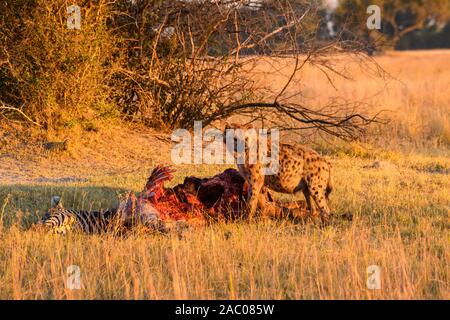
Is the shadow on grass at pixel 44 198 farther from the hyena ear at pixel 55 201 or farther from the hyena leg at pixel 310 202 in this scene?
the hyena leg at pixel 310 202

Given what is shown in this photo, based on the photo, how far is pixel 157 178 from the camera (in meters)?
6.79

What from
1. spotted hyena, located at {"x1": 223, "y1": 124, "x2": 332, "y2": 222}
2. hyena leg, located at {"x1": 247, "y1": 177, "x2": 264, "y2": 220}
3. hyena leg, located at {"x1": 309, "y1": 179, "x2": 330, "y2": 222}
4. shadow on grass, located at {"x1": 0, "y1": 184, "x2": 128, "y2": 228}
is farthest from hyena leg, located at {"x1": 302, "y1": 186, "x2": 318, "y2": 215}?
shadow on grass, located at {"x1": 0, "y1": 184, "x2": 128, "y2": 228}

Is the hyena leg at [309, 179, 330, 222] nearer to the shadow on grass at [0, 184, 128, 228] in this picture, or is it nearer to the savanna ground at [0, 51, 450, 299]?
the savanna ground at [0, 51, 450, 299]

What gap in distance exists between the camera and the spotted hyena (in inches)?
260

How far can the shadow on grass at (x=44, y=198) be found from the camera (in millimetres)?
6986

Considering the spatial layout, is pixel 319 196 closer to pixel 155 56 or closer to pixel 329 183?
pixel 329 183

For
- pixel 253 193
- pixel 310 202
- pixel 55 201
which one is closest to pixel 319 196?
pixel 310 202

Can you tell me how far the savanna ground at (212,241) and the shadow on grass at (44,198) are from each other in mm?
18

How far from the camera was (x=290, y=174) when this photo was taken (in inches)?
264

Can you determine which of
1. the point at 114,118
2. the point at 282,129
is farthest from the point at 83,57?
the point at 282,129

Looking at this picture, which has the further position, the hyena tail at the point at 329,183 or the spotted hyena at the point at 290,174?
the hyena tail at the point at 329,183

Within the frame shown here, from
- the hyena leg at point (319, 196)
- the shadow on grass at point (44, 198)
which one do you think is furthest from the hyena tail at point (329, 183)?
the shadow on grass at point (44, 198)

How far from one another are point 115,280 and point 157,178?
1.98 m
